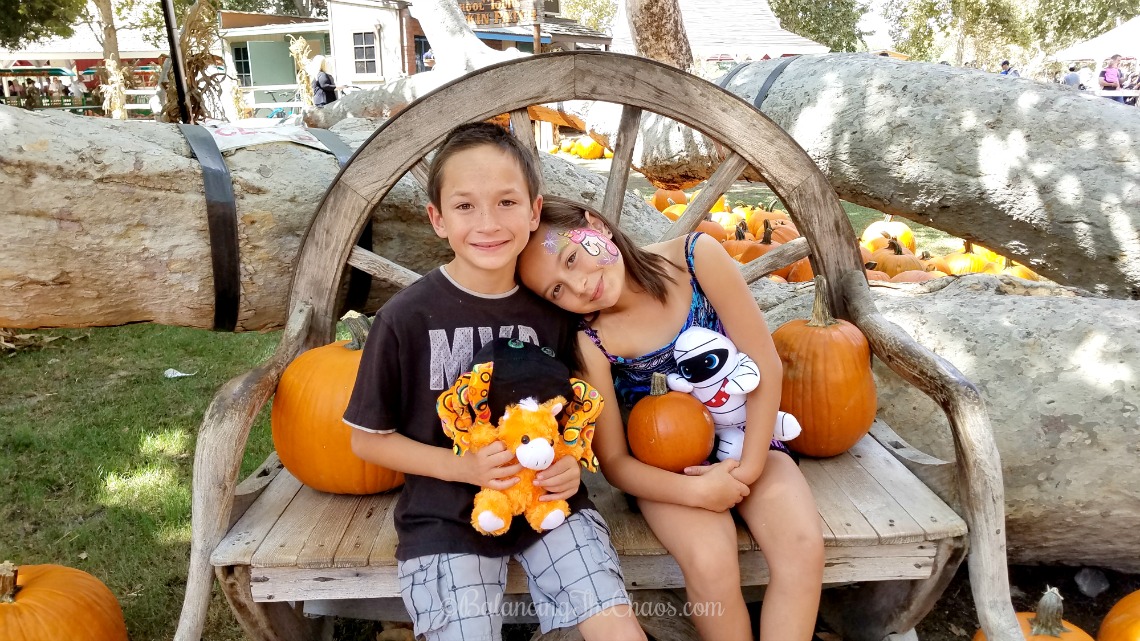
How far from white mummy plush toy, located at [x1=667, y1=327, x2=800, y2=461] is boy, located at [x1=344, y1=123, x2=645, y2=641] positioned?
0.35 meters

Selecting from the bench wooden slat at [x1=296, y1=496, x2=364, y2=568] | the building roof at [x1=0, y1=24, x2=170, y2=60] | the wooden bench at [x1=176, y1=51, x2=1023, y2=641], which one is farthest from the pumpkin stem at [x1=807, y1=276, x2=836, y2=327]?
the building roof at [x1=0, y1=24, x2=170, y2=60]

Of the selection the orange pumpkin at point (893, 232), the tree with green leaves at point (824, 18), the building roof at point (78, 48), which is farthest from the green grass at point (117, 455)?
the building roof at point (78, 48)

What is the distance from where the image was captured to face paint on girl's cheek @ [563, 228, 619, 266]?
1692 mm

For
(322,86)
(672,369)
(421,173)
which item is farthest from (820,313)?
(322,86)

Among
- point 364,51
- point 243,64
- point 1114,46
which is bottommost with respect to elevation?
point 243,64

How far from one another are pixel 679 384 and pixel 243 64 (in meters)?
30.1

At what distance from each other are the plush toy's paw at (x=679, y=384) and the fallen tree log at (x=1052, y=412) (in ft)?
2.37

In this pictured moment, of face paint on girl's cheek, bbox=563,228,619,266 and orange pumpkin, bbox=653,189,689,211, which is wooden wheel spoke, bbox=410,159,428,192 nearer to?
face paint on girl's cheek, bbox=563,228,619,266

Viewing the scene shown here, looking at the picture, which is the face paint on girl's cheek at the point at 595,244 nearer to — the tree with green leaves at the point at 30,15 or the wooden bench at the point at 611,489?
the wooden bench at the point at 611,489

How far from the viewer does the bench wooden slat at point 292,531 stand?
61.7 inches

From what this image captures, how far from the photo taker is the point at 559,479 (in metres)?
1.53

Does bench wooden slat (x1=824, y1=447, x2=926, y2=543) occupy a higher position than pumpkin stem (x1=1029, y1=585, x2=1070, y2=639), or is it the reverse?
bench wooden slat (x1=824, y1=447, x2=926, y2=543)

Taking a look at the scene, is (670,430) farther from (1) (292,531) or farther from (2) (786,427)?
(1) (292,531)

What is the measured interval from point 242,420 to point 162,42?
1365 inches
